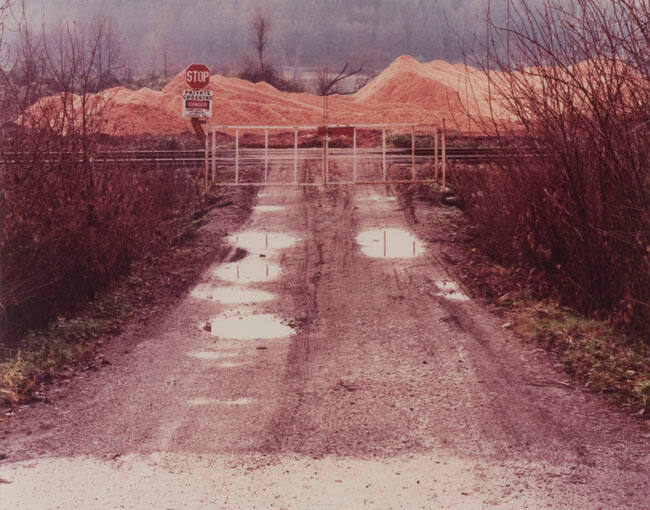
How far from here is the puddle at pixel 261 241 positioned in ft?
54.0

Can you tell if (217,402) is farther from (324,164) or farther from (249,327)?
(324,164)

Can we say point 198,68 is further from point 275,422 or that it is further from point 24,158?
point 275,422

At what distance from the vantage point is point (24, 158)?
35.8ft

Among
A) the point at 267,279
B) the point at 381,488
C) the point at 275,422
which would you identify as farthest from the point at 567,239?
the point at 381,488

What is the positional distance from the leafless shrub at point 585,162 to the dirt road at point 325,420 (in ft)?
4.39

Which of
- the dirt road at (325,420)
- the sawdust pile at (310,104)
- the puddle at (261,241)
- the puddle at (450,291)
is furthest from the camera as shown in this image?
the sawdust pile at (310,104)

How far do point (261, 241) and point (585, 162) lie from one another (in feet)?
24.4

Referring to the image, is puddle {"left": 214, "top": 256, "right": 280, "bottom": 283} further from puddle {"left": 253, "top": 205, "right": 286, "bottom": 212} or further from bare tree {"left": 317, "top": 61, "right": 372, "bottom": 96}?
bare tree {"left": 317, "top": 61, "right": 372, "bottom": 96}

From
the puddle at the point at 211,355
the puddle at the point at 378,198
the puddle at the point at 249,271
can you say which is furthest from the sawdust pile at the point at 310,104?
the puddle at the point at 211,355

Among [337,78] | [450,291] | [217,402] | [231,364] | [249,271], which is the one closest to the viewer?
[217,402]

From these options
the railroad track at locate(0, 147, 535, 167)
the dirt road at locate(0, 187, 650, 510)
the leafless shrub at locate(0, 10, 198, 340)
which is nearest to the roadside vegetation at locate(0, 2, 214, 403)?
the leafless shrub at locate(0, 10, 198, 340)

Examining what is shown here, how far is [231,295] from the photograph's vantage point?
13227 millimetres

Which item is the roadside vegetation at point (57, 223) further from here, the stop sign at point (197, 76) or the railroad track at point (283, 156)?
the railroad track at point (283, 156)

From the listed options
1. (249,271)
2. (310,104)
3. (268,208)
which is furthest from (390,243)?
(310,104)
